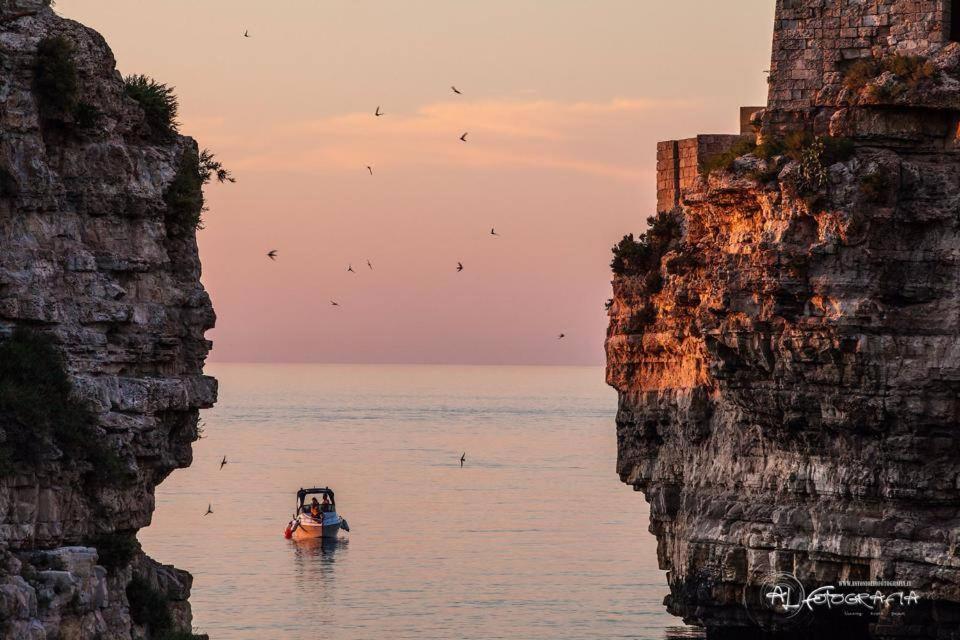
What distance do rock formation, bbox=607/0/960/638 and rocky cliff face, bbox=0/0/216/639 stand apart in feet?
49.1

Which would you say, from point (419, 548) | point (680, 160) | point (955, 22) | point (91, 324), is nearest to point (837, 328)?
point (955, 22)

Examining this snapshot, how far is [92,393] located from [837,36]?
807 inches

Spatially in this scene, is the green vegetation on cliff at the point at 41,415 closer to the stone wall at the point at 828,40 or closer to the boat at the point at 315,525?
the stone wall at the point at 828,40

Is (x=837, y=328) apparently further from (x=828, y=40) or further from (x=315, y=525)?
(x=315, y=525)

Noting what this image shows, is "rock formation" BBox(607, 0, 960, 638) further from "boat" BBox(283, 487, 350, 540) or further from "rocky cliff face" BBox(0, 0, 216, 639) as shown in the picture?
"boat" BBox(283, 487, 350, 540)

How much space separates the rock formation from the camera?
3844 cm

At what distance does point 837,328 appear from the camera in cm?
3891

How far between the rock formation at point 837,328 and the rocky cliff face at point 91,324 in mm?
14964

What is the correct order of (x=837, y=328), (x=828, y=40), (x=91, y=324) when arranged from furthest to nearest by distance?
(x=828, y=40), (x=837, y=328), (x=91, y=324)

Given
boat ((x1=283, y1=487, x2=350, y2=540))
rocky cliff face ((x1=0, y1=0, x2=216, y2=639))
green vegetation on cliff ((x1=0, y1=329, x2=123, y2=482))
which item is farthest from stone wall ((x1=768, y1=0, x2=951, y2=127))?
boat ((x1=283, y1=487, x2=350, y2=540))

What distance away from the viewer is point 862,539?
38.8 metres

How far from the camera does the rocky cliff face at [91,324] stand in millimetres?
25359

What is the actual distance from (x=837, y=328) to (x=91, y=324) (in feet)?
56.1

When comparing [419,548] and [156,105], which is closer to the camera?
[156,105]
